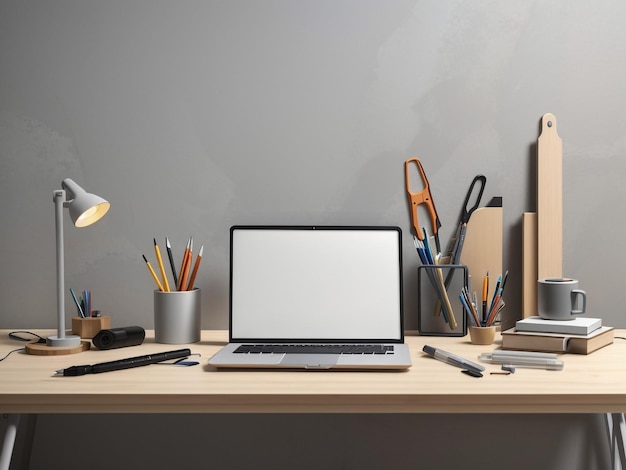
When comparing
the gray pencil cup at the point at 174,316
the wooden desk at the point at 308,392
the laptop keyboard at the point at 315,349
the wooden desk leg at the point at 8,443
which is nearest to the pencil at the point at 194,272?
the gray pencil cup at the point at 174,316

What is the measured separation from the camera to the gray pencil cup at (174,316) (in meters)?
1.41

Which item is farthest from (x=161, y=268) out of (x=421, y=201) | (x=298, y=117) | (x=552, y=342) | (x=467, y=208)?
(x=552, y=342)

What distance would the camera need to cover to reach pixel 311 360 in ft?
3.98

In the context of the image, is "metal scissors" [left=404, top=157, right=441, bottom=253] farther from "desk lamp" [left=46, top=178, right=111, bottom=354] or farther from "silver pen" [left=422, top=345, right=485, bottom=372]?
"desk lamp" [left=46, top=178, right=111, bottom=354]

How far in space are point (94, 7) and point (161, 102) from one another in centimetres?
27

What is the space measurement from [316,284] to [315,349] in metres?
0.16

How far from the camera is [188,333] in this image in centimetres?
142

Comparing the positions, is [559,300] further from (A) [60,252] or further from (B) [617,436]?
(A) [60,252]

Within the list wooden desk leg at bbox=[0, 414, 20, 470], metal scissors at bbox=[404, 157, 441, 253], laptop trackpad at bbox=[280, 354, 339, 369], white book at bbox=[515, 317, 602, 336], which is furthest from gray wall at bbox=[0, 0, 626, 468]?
wooden desk leg at bbox=[0, 414, 20, 470]

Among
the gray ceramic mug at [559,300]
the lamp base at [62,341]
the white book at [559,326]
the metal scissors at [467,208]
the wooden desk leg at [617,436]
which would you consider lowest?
the wooden desk leg at [617,436]

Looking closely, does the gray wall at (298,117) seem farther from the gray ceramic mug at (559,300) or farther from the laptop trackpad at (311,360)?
the laptop trackpad at (311,360)

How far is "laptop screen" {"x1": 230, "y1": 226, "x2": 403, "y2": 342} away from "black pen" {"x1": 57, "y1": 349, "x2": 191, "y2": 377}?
0.57 feet

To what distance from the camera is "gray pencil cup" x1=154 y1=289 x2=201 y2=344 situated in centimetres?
141

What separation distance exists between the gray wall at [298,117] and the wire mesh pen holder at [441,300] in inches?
2.5
